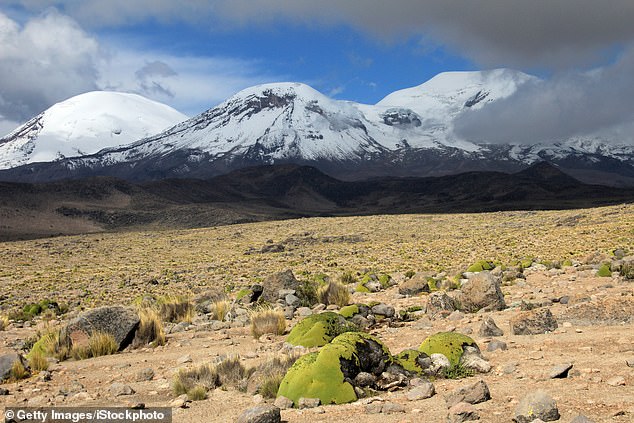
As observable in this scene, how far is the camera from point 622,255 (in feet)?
71.3

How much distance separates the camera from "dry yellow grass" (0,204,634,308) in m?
28.0

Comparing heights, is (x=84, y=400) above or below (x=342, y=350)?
below

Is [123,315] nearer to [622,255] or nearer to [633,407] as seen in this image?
[633,407]

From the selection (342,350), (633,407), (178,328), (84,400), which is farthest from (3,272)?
(633,407)

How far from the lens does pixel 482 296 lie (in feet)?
44.4

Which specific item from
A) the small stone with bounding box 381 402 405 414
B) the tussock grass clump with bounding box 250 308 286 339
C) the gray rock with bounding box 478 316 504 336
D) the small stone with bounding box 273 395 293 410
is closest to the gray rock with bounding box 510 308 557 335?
the gray rock with bounding box 478 316 504 336

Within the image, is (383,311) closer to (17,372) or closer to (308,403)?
(308,403)

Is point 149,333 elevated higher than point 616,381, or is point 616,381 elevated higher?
point 616,381

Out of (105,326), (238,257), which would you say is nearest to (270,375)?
(105,326)

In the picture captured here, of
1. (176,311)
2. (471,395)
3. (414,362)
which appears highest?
(471,395)

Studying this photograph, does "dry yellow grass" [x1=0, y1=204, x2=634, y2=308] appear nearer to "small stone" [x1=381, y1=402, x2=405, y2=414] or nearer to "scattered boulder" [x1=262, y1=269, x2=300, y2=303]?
"scattered boulder" [x1=262, y1=269, x2=300, y2=303]

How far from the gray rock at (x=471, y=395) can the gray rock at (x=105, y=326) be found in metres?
8.79

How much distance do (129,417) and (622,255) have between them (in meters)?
20.4

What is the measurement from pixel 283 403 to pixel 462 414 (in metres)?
2.53
